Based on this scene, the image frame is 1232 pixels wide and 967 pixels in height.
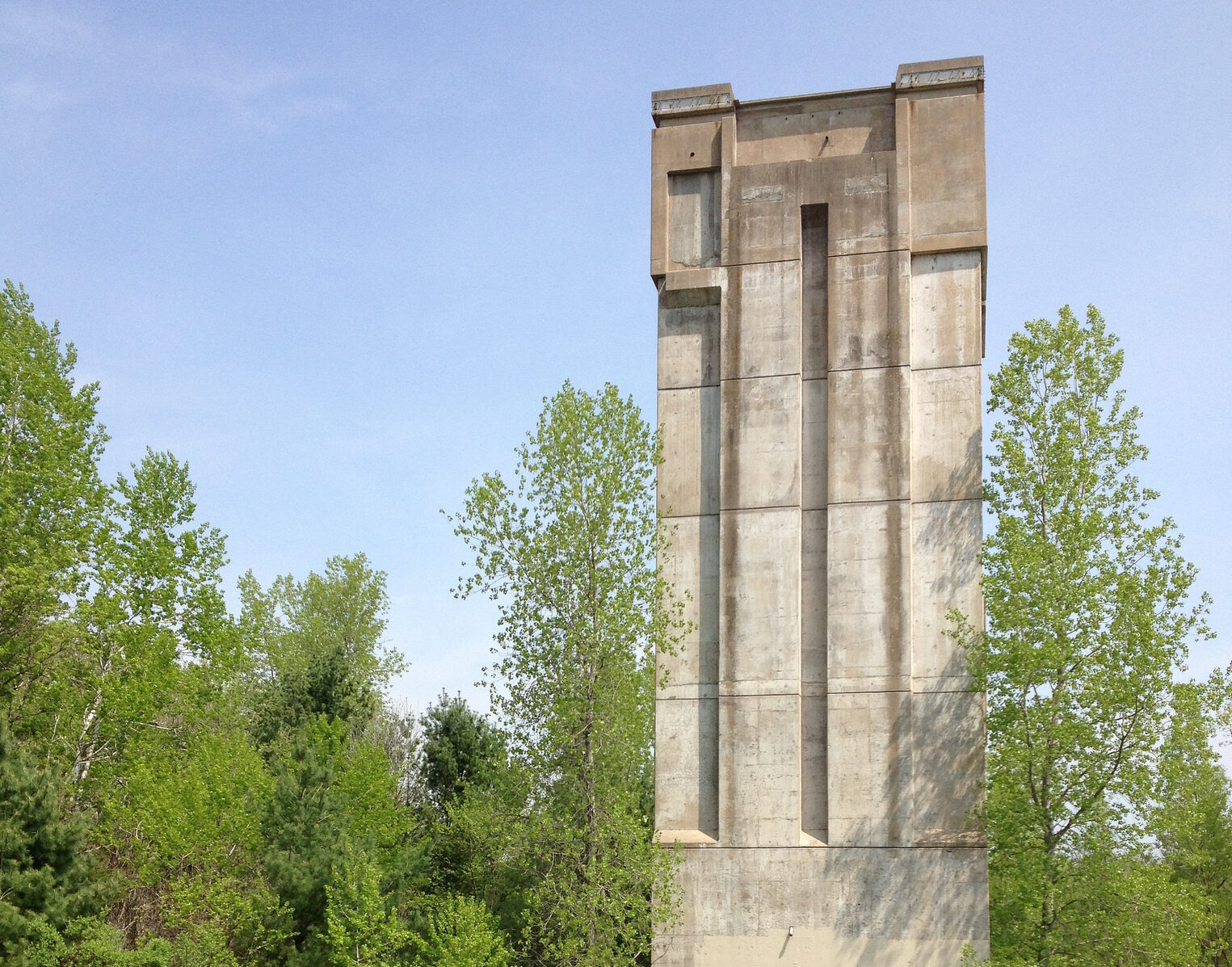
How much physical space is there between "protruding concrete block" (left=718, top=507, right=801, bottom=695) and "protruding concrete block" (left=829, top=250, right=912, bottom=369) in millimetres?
3133

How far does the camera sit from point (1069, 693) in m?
22.5

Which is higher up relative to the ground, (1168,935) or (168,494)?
(168,494)

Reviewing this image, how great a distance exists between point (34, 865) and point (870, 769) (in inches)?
663

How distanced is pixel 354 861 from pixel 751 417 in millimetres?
12234

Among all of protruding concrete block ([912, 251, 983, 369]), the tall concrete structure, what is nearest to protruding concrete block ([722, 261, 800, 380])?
the tall concrete structure

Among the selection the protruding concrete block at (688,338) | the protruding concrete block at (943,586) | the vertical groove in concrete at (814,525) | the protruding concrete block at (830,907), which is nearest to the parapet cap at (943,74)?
the vertical groove in concrete at (814,525)

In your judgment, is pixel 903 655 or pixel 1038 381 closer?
pixel 903 655

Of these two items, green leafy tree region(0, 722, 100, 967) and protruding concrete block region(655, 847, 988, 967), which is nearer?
protruding concrete block region(655, 847, 988, 967)

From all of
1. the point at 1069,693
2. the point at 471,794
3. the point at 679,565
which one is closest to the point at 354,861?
the point at 471,794

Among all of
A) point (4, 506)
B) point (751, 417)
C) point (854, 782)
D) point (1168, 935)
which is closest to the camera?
point (1168, 935)

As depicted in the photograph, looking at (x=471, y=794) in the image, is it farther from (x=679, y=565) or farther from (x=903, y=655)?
(x=903, y=655)

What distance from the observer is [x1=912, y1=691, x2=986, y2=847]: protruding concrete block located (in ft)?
71.8

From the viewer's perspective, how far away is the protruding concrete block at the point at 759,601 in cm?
2312

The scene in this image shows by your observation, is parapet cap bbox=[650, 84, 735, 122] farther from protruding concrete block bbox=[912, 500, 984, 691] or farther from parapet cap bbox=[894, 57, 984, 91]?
protruding concrete block bbox=[912, 500, 984, 691]
